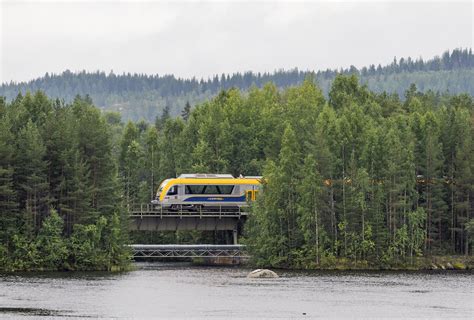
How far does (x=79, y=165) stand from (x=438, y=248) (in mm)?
37378

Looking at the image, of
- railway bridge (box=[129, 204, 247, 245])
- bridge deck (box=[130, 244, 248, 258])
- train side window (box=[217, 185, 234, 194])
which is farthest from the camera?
train side window (box=[217, 185, 234, 194])

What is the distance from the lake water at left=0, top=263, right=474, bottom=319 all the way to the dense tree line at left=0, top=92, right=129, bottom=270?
11.6 feet

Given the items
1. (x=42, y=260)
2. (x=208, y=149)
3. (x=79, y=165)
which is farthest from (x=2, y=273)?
(x=208, y=149)

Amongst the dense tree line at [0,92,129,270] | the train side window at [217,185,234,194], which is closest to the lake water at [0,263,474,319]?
the dense tree line at [0,92,129,270]

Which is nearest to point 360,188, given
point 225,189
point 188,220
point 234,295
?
point 225,189

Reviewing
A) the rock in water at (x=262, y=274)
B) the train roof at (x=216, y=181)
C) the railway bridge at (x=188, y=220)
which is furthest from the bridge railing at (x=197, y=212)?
the rock in water at (x=262, y=274)

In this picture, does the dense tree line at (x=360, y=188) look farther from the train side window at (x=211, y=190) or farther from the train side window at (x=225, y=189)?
the train side window at (x=211, y=190)

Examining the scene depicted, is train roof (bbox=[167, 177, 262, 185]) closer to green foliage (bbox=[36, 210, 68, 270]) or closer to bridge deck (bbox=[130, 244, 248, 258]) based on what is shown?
bridge deck (bbox=[130, 244, 248, 258])

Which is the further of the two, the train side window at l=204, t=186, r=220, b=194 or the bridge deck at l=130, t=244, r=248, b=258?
the train side window at l=204, t=186, r=220, b=194

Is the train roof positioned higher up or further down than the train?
higher up

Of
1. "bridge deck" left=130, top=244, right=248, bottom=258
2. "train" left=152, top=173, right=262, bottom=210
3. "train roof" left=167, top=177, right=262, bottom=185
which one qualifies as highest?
"train roof" left=167, top=177, right=262, bottom=185

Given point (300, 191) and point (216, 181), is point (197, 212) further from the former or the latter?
point (300, 191)

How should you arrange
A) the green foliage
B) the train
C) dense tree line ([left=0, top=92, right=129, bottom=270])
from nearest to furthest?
1. the green foliage
2. dense tree line ([left=0, top=92, right=129, bottom=270])
3. the train

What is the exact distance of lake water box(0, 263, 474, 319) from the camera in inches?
2913
